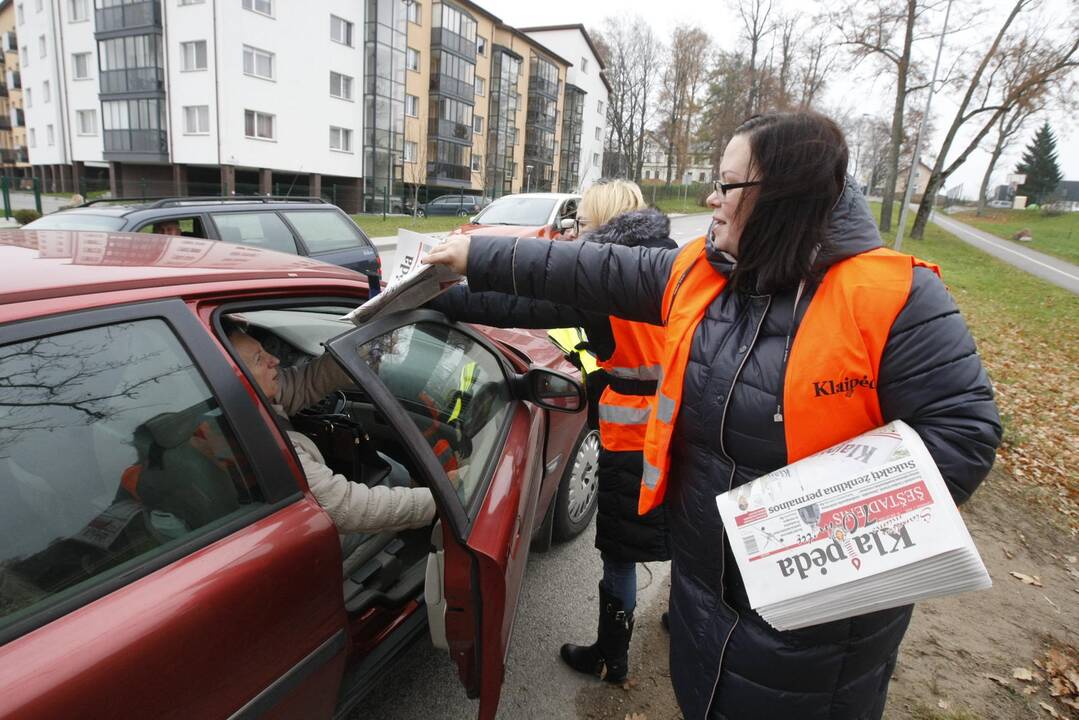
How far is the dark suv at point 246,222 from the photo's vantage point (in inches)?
227

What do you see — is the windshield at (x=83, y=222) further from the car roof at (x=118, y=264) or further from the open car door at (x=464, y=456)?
the open car door at (x=464, y=456)

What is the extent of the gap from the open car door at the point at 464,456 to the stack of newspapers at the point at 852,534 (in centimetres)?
74

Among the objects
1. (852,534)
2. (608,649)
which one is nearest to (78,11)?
(608,649)

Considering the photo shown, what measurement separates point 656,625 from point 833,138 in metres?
2.28

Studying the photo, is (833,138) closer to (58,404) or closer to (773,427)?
(773,427)

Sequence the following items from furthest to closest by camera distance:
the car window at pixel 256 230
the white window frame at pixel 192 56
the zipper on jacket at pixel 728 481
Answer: the white window frame at pixel 192 56, the car window at pixel 256 230, the zipper on jacket at pixel 728 481

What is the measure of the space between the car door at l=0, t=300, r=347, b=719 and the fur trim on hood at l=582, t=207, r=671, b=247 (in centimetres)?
123

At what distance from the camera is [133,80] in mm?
26641

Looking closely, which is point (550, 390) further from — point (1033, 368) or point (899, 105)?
point (899, 105)

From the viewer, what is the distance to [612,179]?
8.16 feet

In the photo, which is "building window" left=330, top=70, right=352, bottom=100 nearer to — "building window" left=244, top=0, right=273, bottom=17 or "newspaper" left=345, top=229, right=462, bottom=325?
"building window" left=244, top=0, right=273, bottom=17

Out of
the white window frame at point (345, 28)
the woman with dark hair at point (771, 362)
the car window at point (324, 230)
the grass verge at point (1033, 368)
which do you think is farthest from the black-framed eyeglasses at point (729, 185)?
the white window frame at point (345, 28)

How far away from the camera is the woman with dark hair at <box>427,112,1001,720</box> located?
1130 millimetres

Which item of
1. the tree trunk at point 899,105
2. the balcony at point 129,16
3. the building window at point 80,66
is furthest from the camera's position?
the building window at point 80,66
